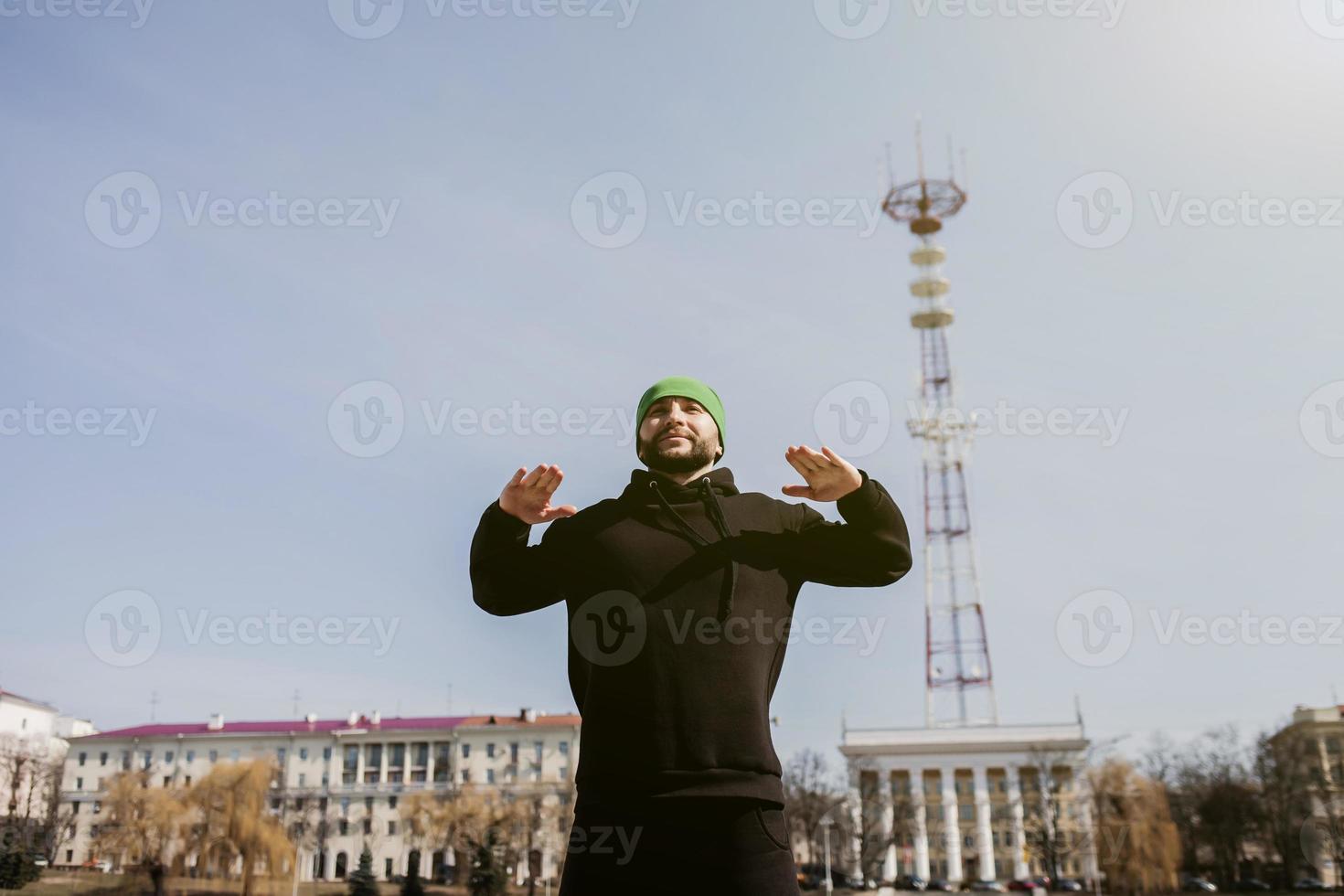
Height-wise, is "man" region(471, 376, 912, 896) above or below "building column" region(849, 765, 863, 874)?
above

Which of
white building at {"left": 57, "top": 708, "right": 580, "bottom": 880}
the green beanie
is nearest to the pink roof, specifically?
white building at {"left": 57, "top": 708, "right": 580, "bottom": 880}

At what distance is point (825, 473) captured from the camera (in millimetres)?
3410

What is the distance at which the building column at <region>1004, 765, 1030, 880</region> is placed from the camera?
76.2 metres

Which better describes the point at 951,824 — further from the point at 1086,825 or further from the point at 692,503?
the point at 692,503

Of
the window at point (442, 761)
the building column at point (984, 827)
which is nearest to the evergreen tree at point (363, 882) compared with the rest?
the window at point (442, 761)

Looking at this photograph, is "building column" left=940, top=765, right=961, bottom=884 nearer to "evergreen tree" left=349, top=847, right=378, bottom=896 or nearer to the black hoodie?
"evergreen tree" left=349, top=847, right=378, bottom=896

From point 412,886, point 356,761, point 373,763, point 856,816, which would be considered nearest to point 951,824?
point 856,816

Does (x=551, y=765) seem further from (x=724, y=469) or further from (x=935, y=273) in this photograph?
(x=724, y=469)

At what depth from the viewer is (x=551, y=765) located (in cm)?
8194

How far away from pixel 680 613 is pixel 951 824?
8504 centimetres

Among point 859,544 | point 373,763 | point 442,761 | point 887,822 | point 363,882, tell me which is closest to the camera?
point 859,544

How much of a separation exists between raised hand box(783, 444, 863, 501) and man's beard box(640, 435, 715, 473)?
12.0 inches

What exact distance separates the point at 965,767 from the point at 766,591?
85.6 metres

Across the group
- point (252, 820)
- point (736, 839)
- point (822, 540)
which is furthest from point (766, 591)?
point (252, 820)
